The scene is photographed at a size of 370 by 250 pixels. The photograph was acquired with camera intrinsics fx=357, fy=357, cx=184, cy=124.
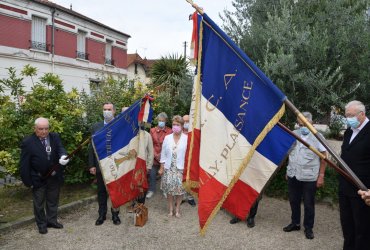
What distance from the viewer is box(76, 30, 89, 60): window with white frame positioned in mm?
26266

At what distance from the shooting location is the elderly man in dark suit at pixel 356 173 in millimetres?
4039

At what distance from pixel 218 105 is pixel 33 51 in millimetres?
21823

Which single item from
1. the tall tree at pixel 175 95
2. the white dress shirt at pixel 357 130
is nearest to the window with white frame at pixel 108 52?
the tall tree at pixel 175 95

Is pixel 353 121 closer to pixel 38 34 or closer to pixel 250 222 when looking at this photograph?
pixel 250 222

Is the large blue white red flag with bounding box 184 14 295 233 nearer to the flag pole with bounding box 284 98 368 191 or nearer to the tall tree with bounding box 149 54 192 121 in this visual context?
the flag pole with bounding box 284 98 368 191

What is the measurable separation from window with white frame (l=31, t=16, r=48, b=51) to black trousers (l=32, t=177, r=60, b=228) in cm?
1910

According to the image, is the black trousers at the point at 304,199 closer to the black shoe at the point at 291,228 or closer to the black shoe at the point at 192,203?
the black shoe at the point at 291,228

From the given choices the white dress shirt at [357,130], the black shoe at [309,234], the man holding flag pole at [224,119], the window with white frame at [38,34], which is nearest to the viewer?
the man holding flag pole at [224,119]

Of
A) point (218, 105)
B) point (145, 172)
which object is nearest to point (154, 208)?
point (145, 172)

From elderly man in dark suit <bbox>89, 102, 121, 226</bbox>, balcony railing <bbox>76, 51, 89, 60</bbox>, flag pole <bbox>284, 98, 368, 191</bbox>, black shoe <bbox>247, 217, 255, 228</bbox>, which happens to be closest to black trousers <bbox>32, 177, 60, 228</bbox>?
elderly man in dark suit <bbox>89, 102, 121, 226</bbox>

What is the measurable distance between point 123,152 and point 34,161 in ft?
4.52

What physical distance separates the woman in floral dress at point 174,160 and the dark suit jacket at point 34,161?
189 cm

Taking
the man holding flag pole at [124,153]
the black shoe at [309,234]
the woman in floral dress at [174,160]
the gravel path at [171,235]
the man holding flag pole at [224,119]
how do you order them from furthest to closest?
the woman in floral dress at [174,160] < the man holding flag pole at [124,153] < the black shoe at [309,234] < the gravel path at [171,235] < the man holding flag pole at [224,119]

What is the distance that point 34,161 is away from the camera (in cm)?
555
